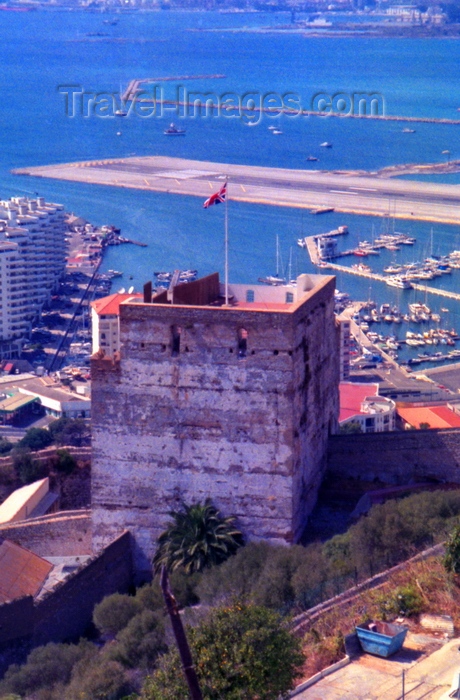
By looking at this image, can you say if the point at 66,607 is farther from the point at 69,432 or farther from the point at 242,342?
the point at 69,432

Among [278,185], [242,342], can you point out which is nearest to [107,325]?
[242,342]

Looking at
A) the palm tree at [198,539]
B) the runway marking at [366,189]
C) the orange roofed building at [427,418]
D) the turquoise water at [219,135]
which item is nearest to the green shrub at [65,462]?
the palm tree at [198,539]

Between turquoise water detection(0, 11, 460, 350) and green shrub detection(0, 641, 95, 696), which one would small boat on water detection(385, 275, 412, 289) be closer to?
turquoise water detection(0, 11, 460, 350)

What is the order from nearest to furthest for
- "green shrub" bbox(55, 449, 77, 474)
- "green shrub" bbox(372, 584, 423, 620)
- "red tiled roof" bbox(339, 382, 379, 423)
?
"green shrub" bbox(372, 584, 423, 620)
"green shrub" bbox(55, 449, 77, 474)
"red tiled roof" bbox(339, 382, 379, 423)

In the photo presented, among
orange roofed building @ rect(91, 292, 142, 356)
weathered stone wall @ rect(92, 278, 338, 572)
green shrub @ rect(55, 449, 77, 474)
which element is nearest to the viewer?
weathered stone wall @ rect(92, 278, 338, 572)

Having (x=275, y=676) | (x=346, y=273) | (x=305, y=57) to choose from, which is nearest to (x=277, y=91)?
(x=305, y=57)

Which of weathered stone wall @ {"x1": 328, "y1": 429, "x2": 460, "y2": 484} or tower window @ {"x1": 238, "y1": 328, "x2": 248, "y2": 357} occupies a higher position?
tower window @ {"x1": 238, "y1": 328, "x2": 248, "y2": 357}

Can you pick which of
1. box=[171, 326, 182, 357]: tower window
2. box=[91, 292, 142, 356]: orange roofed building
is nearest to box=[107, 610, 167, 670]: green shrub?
box=[171, 326, 182, 357]: tower window
